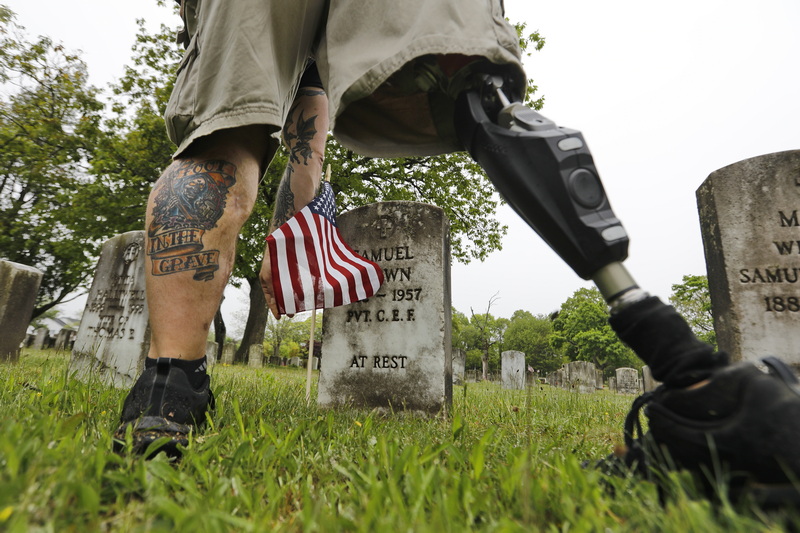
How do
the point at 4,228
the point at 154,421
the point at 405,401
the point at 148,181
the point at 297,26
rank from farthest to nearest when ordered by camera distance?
the point at 4,228, the point at 148,181, the point at 405,401, the point at 297,26, the point at 154,421

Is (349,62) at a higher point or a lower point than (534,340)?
lower

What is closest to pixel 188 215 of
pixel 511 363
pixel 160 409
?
pixel 160 409

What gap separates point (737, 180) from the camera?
405cm

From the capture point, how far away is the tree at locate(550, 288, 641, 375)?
44500mm

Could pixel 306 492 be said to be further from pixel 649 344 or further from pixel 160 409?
pixel 649 344

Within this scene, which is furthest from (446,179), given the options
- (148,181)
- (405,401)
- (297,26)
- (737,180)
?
(297,26)

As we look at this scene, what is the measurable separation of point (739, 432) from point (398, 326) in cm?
286

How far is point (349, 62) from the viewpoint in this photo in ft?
4.36

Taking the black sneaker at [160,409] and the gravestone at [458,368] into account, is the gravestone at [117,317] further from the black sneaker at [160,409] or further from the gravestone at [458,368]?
the gravestone at [458,368]

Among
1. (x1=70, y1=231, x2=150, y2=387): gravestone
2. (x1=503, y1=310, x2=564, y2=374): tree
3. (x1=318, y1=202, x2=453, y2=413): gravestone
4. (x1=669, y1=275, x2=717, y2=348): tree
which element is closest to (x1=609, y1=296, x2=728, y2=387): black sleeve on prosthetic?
(x1=318, y1=202, x2=453, y2=413): gravestone

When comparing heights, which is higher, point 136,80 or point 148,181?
point 136,80

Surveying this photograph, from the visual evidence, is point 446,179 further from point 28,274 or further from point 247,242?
point 28,274

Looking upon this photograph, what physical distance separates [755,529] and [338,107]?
134 cm

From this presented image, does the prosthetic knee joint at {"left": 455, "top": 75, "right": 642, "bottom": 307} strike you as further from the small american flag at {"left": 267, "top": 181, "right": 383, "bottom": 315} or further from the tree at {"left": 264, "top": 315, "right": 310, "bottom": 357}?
the tree at {"left": 264, "top": 315, "right": 310, "bottom": 357}
